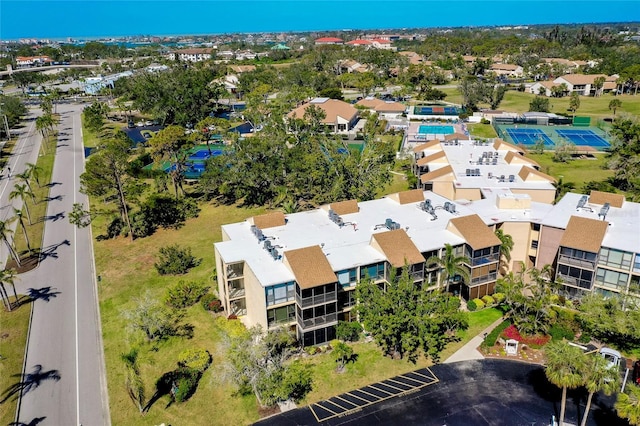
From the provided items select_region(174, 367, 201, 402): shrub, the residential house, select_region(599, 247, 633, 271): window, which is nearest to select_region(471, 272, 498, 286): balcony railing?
select_region(599, 247, 633, 271): window

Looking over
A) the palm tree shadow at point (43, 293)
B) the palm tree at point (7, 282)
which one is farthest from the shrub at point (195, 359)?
the palm tree shadow at point (43, 293)

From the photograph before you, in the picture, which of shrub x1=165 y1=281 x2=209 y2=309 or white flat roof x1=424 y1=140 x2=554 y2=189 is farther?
white flat roof x1=424 y1=140 x2=554 y2=189

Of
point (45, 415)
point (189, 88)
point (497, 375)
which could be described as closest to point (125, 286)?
point (45, 415)

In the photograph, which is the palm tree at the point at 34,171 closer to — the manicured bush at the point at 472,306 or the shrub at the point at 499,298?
the manicured bush at the point at 472,306

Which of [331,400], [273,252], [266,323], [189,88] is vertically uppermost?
[189,88]

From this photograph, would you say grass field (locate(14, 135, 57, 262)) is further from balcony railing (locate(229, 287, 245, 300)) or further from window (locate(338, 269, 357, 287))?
window (locate(338, 269, 357, 287))

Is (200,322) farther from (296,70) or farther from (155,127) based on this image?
(296,70)

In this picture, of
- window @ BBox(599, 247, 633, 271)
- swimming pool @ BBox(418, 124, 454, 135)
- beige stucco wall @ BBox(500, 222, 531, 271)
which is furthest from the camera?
swimming pool @ BBox(418, 124, 454, 135)

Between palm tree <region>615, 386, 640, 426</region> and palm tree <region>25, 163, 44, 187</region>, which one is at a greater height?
palm tree <region>25, 163, 44, 187</region>

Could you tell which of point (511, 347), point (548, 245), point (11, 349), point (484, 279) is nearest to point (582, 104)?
point (548, 245)
